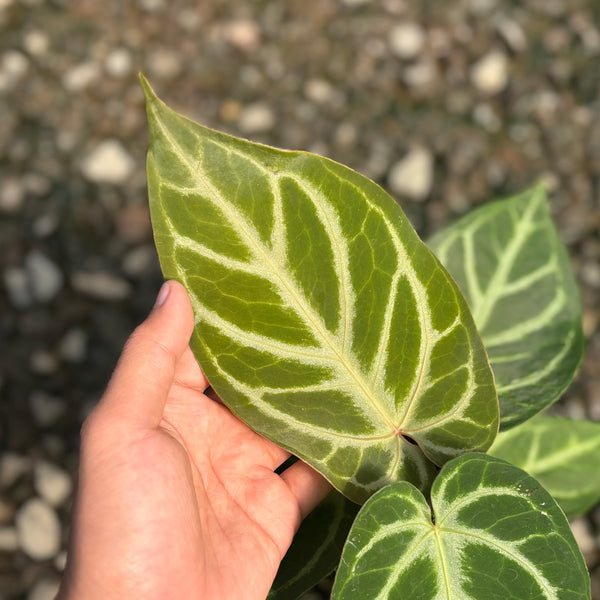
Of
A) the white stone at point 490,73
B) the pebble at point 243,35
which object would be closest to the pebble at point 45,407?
the pebble at point 243,35

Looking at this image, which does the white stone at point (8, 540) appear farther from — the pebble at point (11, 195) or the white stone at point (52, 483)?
the pebble at point (11, 195)

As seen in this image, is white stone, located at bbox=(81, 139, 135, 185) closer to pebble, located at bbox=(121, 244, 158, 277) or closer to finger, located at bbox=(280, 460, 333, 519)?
pebble, located at bbox=(121, 244, 158, 277)

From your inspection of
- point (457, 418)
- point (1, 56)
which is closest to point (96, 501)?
point (457, 418)

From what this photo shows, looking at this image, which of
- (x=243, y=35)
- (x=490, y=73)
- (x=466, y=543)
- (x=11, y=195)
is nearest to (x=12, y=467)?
(x=11, y=195)

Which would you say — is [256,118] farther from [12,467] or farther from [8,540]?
[8,540]

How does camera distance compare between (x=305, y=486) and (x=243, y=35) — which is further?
(x=243, y=35)

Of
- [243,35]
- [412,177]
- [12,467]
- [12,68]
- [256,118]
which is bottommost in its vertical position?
[12,467]

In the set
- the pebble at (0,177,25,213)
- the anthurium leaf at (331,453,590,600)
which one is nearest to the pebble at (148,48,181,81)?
the pebble at (0,177,25,213)

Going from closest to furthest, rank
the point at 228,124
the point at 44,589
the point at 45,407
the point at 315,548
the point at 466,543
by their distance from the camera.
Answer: the point at 466,543 < the point at 315,548 < the point at 44,589 < the point at 45,407 < the point at 228,124
